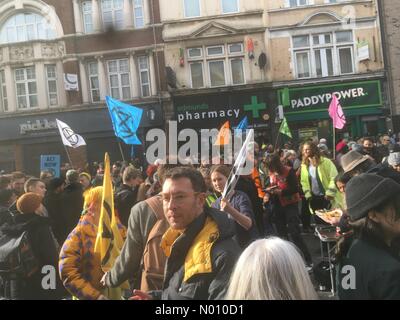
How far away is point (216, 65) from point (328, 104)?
0.95 m

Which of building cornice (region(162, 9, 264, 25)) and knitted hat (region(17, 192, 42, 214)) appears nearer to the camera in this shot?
knitted hat (region(17, 192, 42, 214))

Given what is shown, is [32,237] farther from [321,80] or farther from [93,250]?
[321,80]

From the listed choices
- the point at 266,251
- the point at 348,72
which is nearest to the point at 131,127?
the point at 348,72

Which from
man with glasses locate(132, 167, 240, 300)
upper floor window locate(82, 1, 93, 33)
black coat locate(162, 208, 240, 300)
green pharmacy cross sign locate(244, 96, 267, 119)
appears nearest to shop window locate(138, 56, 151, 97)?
upper floor window locate(82, 1, 93, 33)

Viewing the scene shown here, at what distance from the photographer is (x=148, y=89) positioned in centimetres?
416

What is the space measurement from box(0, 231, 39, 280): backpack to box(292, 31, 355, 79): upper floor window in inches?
84.9

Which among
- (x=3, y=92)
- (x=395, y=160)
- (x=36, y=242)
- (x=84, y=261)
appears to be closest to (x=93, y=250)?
(x=84, y=261)

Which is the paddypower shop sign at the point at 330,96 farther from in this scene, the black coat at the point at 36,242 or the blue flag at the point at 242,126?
the black coat at the point at 36,242

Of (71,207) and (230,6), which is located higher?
(230,6)

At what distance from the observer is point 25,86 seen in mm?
3312

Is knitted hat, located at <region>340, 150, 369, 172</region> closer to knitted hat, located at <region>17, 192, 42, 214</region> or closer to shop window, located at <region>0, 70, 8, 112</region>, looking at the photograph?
knitted hat, located at <region>17, 192, 42, 214</region>

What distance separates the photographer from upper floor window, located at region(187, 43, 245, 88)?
3658 millimetres

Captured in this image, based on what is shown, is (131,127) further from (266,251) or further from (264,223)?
(266,251)
